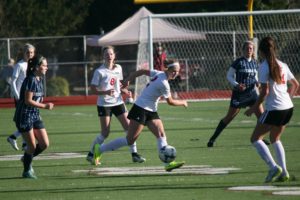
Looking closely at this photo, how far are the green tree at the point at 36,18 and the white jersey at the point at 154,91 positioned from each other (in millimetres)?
34093

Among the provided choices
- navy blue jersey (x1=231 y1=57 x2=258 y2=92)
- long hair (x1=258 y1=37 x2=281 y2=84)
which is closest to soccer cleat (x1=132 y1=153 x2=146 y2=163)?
navy blue jersey (x1=231 y1=57 x2=258 y2=92)

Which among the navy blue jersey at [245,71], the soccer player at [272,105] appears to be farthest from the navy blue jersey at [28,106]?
the navy blue jersey at [245,71]

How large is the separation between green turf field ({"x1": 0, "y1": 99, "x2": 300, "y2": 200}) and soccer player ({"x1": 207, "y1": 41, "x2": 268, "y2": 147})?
0.48 metres

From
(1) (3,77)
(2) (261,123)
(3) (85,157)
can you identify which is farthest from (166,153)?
(1) (3,77)

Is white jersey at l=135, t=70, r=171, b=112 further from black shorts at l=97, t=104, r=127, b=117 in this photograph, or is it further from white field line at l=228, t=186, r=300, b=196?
white field line at l=228, t=186, r=300, b=196

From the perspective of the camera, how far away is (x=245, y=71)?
18.7 metres

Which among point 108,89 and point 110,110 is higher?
point 108,89

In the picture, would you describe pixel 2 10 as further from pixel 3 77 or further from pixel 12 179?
pixel 12 179

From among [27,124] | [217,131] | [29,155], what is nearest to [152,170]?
[29,155]

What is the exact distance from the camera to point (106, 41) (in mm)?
41906

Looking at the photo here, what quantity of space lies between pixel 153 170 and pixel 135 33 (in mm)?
27761

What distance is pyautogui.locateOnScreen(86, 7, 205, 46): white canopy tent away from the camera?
131ft

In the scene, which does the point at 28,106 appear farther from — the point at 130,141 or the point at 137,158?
the point at 137,158

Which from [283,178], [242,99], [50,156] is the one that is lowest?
[50,156]
